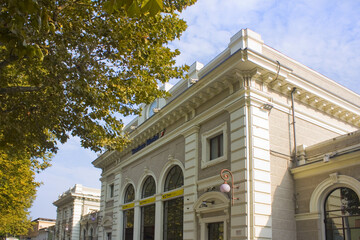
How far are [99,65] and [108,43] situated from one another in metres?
0.71

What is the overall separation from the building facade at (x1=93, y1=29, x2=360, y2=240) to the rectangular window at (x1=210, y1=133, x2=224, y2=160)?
0.15 ft

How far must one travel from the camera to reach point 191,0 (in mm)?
11406

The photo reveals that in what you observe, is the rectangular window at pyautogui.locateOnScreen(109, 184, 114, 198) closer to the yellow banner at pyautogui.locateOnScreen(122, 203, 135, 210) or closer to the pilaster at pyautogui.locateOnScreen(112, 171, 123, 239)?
the pilaster at pyautogui.locateOnScreen(112, 171, 123, 239)

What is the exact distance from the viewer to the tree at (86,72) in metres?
10.0

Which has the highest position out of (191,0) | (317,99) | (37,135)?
(191,0)

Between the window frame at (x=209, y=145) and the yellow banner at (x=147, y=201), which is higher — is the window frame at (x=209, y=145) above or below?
above

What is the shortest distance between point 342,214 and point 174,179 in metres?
8.45

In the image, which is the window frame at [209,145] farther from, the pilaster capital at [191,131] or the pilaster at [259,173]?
the pilaster at [259,173]

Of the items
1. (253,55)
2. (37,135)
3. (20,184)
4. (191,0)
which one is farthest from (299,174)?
(20,184)

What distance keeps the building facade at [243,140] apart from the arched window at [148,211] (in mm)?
105

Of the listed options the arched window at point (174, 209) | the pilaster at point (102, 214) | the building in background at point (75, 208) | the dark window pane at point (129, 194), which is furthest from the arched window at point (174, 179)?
the building in background at point (75, 208)

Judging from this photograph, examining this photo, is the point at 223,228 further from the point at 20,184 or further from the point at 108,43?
the point at 20,184

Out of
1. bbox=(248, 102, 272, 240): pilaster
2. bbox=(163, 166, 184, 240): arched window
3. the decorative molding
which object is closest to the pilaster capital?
bbox=(163, 166, 184, 240): arched window

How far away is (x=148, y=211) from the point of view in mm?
20891
